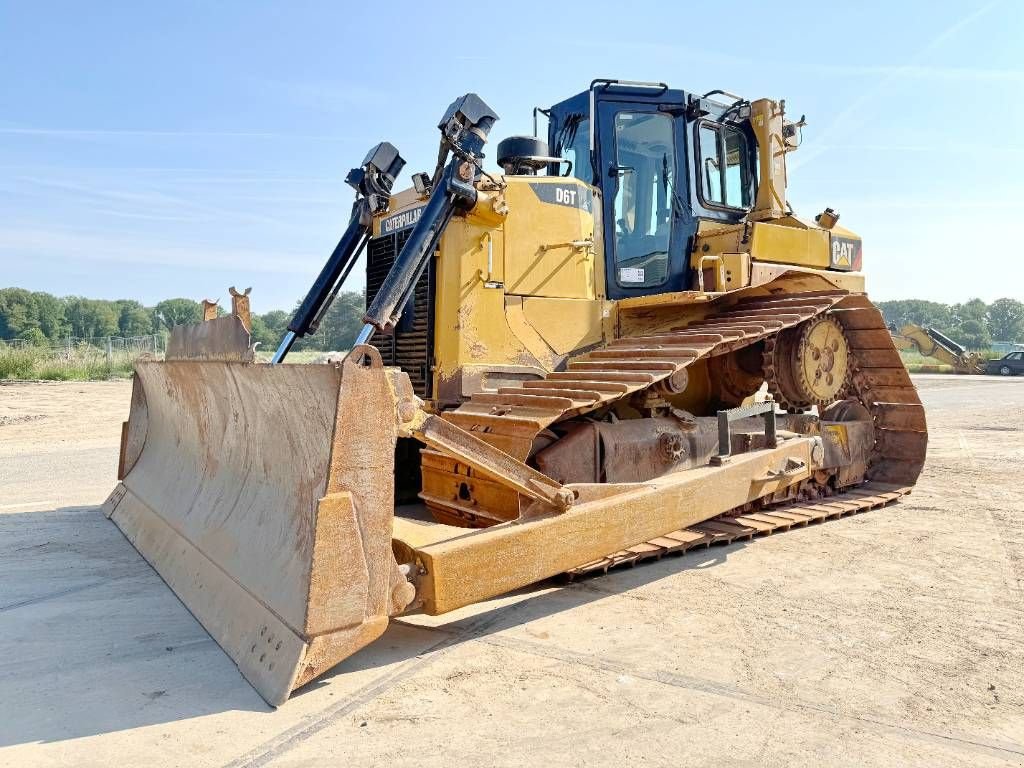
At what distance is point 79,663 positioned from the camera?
323cm

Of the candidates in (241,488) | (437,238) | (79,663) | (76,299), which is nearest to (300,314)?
(437,238)

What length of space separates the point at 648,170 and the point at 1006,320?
430 ft

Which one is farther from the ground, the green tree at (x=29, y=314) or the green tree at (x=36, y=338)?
the green tree at (x=29, y=314)

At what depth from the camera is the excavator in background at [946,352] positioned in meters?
37.2

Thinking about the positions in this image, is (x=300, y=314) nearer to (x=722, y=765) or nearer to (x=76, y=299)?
(x=722, y=765)

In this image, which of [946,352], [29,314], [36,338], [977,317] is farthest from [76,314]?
[977,317]

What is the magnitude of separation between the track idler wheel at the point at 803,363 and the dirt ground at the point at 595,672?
1327mm

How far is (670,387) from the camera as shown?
16.6ft

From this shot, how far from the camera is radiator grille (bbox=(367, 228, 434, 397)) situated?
5234 mm

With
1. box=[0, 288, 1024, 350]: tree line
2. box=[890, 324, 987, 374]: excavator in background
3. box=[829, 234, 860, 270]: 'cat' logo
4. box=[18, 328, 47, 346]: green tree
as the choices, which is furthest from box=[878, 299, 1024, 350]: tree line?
box=[829, 234, 860, 270]: 'cat' logo

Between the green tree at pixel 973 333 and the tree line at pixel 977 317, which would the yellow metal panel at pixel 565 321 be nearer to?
the green tree at pixel 973 333

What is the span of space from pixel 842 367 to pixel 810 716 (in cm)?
459

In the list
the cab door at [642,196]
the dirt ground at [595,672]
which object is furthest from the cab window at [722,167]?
the dirt ground at [595,672]

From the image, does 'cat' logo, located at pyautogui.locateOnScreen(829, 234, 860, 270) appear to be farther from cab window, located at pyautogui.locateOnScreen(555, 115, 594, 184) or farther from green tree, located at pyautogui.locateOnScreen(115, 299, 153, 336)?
green tree, located at pyautogui.locateOnScreen(115, 299, 153, 336)
